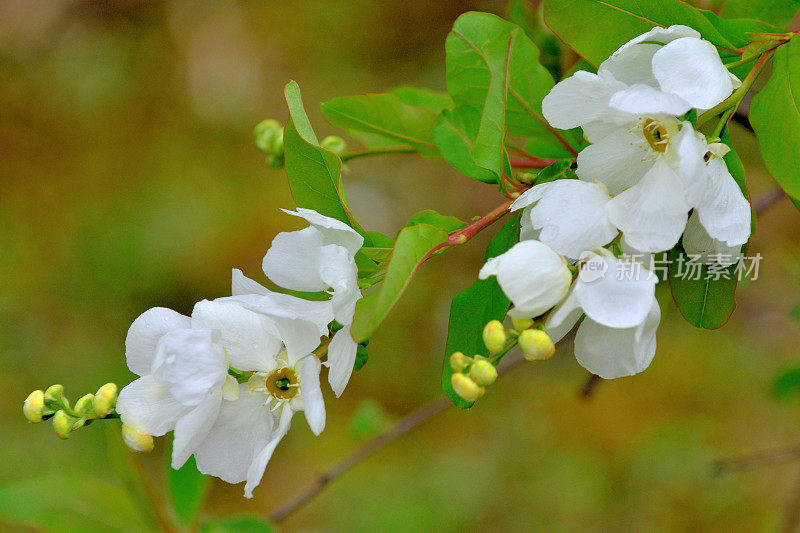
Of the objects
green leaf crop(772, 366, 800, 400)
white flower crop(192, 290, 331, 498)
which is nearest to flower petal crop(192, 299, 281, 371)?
white flower crop(192, 290, 331, 498)

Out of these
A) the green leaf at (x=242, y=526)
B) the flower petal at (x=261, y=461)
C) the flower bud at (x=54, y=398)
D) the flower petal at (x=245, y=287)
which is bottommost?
the green leaf at (x=242, y=526)

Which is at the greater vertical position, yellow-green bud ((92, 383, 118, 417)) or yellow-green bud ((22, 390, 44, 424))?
yellow-green bud ((92, 383, 118, 417))

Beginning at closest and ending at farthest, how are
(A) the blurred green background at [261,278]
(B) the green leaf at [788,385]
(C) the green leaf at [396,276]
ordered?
(C) the green leaf at [396,276] < (B) the green leaf at [788,385] < (A) the blurred green background at [261,278]

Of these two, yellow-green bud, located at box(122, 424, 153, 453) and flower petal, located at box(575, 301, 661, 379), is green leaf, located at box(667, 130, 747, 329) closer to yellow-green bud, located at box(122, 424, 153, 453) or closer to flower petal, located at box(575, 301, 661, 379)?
flower petal, located at box(575, 301, 661, 379)

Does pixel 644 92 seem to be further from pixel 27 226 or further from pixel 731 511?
pixel 27 226

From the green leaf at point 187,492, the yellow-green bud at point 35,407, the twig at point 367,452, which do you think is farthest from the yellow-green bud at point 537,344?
the green leaf at point 187,492

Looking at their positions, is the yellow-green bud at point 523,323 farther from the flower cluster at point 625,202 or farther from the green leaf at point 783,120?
the green leaf at point 783,120
